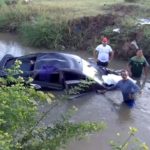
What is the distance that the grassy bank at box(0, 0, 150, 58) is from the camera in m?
21.1

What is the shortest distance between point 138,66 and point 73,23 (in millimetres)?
7162

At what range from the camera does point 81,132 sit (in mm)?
5594

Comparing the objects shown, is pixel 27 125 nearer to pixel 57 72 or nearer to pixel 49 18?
pixel 57 72

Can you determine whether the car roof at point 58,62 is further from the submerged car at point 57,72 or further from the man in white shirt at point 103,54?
the man in white shirt at point 103,54

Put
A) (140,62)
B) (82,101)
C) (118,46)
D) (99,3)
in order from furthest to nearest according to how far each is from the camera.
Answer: (99,3)
(118,46)
(140,62)
(82,101)

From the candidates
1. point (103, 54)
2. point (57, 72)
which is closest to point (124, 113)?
point (57, 72)

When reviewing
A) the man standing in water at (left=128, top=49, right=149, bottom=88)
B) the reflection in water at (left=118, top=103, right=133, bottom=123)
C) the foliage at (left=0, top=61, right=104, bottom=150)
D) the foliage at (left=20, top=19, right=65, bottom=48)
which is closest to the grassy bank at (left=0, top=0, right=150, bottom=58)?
the foliage at (left=20, top=19, right=65, bottom=48)

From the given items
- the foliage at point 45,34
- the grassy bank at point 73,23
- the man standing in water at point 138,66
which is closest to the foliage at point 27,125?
the man standing in water at point 138,66

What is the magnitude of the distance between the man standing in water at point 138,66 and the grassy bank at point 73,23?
3.43m

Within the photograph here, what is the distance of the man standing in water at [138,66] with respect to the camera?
1552cm

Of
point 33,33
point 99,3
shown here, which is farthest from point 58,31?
point 99,3

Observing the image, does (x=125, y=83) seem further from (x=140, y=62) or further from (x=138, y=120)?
(x=140, y=62)

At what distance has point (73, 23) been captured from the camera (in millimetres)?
22109

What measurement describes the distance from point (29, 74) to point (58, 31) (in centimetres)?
851
